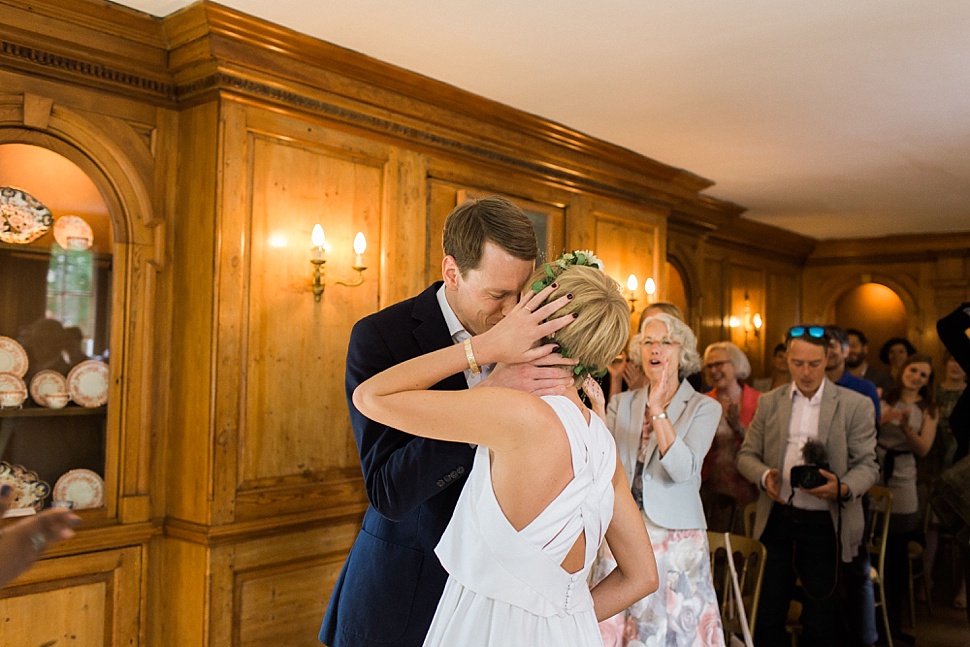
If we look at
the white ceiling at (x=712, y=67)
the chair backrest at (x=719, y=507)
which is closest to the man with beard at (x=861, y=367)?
the white ceiling at (x=712, y=67)

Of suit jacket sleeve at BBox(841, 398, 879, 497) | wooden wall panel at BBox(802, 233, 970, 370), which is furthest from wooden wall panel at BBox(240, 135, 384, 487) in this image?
wooden wall panel at BBox(802, 233, 970, 370)

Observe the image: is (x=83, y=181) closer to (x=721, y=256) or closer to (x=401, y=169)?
(x=401, y=169)

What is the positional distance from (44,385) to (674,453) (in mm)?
2467

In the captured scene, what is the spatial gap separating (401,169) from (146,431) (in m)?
1.81

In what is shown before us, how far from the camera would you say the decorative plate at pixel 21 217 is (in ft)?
11.0

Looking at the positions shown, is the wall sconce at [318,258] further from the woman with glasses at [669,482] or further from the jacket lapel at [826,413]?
the jacket lapel at [826,413]

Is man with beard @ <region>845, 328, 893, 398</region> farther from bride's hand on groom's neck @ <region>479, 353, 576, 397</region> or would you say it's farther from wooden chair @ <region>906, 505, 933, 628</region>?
bride's hand on groom's neck @ <region>479, 353, 576, 397</region>

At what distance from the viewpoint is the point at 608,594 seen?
6.58ft

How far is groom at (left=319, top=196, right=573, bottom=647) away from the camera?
193cm

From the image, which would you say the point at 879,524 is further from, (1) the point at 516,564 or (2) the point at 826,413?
(1) the point at 516,564

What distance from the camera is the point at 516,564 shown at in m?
1.73

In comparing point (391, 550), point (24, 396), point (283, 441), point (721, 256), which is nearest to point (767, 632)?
point (283, 441)

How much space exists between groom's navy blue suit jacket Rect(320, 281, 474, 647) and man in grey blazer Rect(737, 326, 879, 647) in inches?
105

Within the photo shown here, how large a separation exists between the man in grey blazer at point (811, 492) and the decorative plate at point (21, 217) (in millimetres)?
3411
